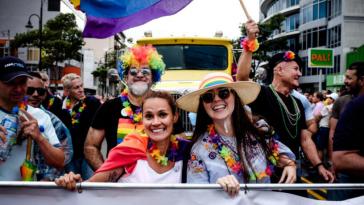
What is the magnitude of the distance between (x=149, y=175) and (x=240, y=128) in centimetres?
66

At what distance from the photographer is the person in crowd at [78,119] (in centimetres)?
549

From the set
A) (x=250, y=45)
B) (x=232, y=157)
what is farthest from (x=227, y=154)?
(x=250, y=45)

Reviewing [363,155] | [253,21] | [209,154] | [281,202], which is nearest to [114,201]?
[209,154]

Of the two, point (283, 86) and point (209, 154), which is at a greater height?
point (283, 86)

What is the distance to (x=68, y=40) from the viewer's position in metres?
37.8

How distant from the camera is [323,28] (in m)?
43.1

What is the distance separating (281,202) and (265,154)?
1.46ft

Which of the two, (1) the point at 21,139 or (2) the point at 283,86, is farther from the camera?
(2) the point at 283,86

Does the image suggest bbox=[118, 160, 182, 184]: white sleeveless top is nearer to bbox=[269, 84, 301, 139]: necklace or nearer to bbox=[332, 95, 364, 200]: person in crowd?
bbox=[332, 95, 364, 200]: person in crowd

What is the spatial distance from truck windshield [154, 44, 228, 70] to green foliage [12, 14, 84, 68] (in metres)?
29.7

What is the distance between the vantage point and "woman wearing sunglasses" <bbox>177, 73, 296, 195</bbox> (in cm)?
259

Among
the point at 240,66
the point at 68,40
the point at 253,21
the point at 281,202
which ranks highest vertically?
the point at 68,40

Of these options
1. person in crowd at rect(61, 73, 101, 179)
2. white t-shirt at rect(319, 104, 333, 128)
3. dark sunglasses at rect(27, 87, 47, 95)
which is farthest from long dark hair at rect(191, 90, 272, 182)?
white t-shirt at rect(319, 104, 333, 128)

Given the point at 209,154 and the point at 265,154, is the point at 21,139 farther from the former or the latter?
the point at 265,154
